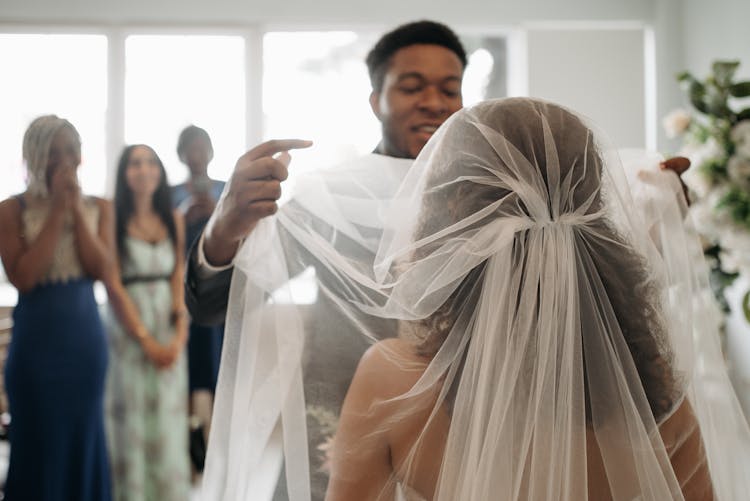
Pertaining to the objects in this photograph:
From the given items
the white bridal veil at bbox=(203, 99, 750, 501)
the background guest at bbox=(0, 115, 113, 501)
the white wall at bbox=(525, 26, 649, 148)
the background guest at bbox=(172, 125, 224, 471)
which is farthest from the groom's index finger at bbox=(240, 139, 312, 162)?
the white wall at bbox=(525, 26, 649, 148)

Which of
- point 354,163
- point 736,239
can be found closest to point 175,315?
point 354,163

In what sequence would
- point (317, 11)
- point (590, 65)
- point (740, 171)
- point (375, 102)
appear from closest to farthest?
point (375, 102)
point (740, 171)
point (317, 11)
point (590, 65)

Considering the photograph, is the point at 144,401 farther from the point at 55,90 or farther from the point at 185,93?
the point at 55,90

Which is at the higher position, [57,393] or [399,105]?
[399,105]

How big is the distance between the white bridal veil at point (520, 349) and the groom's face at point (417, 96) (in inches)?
22.9

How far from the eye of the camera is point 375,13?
4.40 meters

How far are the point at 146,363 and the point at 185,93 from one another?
7.71ft

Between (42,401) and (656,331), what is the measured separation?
200 centimetres

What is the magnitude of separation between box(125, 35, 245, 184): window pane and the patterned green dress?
182cm

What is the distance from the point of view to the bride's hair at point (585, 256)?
760mm

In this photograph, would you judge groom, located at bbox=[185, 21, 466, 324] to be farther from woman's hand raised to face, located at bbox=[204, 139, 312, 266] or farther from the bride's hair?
the bride's hair

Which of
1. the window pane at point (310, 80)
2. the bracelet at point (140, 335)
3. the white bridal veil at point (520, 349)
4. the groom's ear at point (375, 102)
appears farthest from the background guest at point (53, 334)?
the window pane at point (310, 80)

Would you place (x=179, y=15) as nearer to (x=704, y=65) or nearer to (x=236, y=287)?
(x=704, y=65)

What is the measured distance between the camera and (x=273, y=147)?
0.99 m
